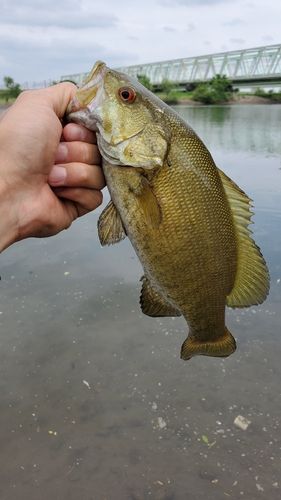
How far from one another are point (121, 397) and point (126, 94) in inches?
110

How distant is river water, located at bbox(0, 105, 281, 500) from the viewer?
3078mm

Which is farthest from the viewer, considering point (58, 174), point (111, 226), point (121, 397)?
point (121, 397)

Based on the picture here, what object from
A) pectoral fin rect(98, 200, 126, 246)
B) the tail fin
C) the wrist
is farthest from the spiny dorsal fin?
the wrist

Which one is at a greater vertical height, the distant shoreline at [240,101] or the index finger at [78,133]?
the index finger at [78,133]

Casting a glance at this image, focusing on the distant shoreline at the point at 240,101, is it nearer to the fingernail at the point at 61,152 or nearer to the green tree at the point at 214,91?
the green tree at the point at 214,91

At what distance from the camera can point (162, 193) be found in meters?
2.00

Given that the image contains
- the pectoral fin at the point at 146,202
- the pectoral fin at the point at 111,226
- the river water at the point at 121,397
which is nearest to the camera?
the pectoral fin at the point at 146,202

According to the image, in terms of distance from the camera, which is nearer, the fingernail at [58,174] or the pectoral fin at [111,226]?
the pectoral fin at [111,226]

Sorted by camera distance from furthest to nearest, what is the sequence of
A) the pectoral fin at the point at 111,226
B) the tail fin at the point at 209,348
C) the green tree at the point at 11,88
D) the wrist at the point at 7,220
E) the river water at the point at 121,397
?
the green tree at the point at 11,88, the river water at the point at 121,397, the tail fin at the point at 209,348, the wrist at the point at 7,220, the pectoral fin at the point at 111,226

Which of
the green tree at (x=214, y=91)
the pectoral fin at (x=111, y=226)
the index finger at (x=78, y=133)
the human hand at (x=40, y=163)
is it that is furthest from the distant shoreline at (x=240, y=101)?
the pectoral fin at (x=111, y=226)

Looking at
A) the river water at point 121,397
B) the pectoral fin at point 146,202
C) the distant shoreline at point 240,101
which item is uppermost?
the pectoral fin at point 146,202

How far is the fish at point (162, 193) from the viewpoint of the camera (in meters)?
1.99

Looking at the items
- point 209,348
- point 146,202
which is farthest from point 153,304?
point 146,202

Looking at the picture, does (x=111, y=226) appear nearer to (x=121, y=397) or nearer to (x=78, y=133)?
(x=78, y=133)
